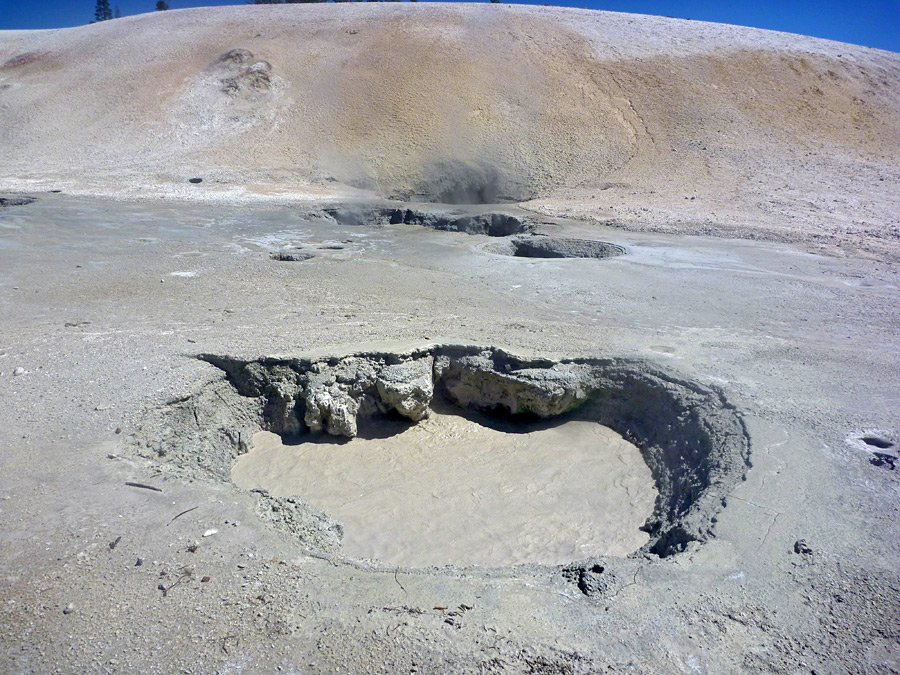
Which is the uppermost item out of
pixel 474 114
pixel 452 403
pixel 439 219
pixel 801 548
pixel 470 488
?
pixel 474 114

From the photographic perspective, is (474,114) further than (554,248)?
Yes

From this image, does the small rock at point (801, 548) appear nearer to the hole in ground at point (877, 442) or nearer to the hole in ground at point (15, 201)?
the hole in ground at point (877, 442)

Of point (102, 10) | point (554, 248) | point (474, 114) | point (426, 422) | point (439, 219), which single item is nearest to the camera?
point (426, 422)

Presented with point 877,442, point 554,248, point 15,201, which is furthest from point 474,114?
point 877,442

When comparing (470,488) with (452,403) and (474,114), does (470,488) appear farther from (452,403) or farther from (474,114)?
(474,114)

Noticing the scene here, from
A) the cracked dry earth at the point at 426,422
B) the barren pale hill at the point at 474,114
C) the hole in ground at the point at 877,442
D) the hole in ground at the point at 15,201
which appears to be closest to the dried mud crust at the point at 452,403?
the cracked dry earth at the point at 426,422

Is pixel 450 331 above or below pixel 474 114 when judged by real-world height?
below

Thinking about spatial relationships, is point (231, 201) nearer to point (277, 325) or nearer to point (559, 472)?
point (277, 325)
